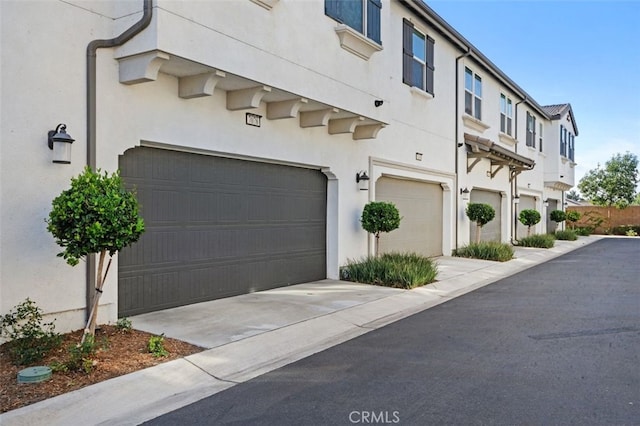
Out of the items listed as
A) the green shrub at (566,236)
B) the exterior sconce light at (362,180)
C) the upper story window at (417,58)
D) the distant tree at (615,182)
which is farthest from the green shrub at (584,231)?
the exterior sconce light at (362,180)

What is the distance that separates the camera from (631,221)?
35.1 m

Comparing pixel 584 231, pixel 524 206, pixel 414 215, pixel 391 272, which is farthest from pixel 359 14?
pixel 584 231

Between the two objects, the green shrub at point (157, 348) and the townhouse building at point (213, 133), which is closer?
the green shrub at point (157, 348)

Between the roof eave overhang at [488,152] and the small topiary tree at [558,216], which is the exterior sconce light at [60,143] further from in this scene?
the small topiary tree at [558,216]

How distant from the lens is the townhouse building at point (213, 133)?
225 inches

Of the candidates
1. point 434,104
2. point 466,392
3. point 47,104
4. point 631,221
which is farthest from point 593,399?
point 631,221

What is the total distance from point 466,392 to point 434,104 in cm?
1198

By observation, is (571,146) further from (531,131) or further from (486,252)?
(486,252)

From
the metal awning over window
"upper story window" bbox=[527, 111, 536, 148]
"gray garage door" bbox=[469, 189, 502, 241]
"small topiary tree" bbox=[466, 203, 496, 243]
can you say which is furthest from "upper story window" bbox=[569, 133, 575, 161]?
"small topiary tree" bbox=[466, 203, 496, 243]

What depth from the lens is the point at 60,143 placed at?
5711 millimetres

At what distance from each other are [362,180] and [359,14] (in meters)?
3.60

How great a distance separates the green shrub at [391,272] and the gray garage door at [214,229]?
2.60 feet

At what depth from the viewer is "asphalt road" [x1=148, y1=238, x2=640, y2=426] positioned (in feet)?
13.3

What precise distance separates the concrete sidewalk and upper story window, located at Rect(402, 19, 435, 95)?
230 inches
